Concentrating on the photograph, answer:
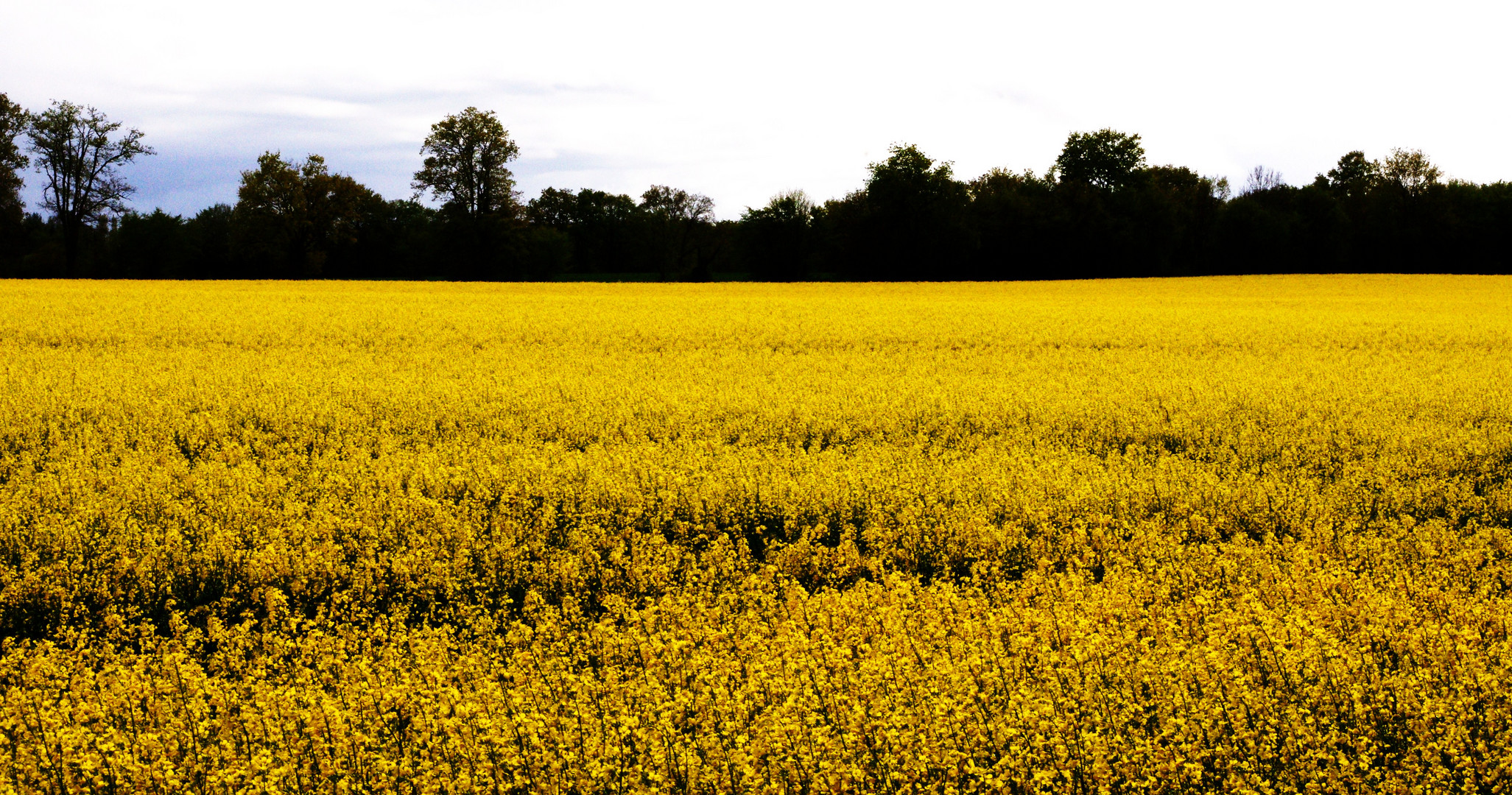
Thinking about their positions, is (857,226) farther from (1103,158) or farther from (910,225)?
(1103,158)

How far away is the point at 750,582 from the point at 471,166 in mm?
50277

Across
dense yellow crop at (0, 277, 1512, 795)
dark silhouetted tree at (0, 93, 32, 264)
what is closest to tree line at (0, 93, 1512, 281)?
dark silhouetted tree at (0, 93, 32, 264)

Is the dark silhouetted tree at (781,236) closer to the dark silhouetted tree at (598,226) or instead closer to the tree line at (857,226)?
the tree line at (857,226)

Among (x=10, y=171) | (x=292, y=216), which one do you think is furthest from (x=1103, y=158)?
(x=10, y=171)

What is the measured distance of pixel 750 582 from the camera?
530 cm

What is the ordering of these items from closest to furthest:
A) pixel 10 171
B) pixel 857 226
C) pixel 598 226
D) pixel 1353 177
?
pixel 10 171 → pixel 857 226 → pixel 1353 177 → pixel 598 226

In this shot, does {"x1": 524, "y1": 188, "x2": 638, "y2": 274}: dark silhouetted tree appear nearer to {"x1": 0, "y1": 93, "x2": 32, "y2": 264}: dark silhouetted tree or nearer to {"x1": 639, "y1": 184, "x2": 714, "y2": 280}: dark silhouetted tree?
{"x1": 639, "y1": 184, "x2": 714, "y2": 280}: dark silhouetted tree

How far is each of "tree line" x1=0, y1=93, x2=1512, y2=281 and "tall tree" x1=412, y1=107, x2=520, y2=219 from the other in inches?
3.4

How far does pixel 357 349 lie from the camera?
14852mm

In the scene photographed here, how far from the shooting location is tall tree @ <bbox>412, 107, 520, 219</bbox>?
5081 cm

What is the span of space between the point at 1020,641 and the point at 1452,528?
3982 millimetres

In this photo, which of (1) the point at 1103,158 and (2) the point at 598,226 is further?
(2) the point at 598,226

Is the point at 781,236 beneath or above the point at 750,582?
above

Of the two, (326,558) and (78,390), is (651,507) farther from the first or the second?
(78,390)
